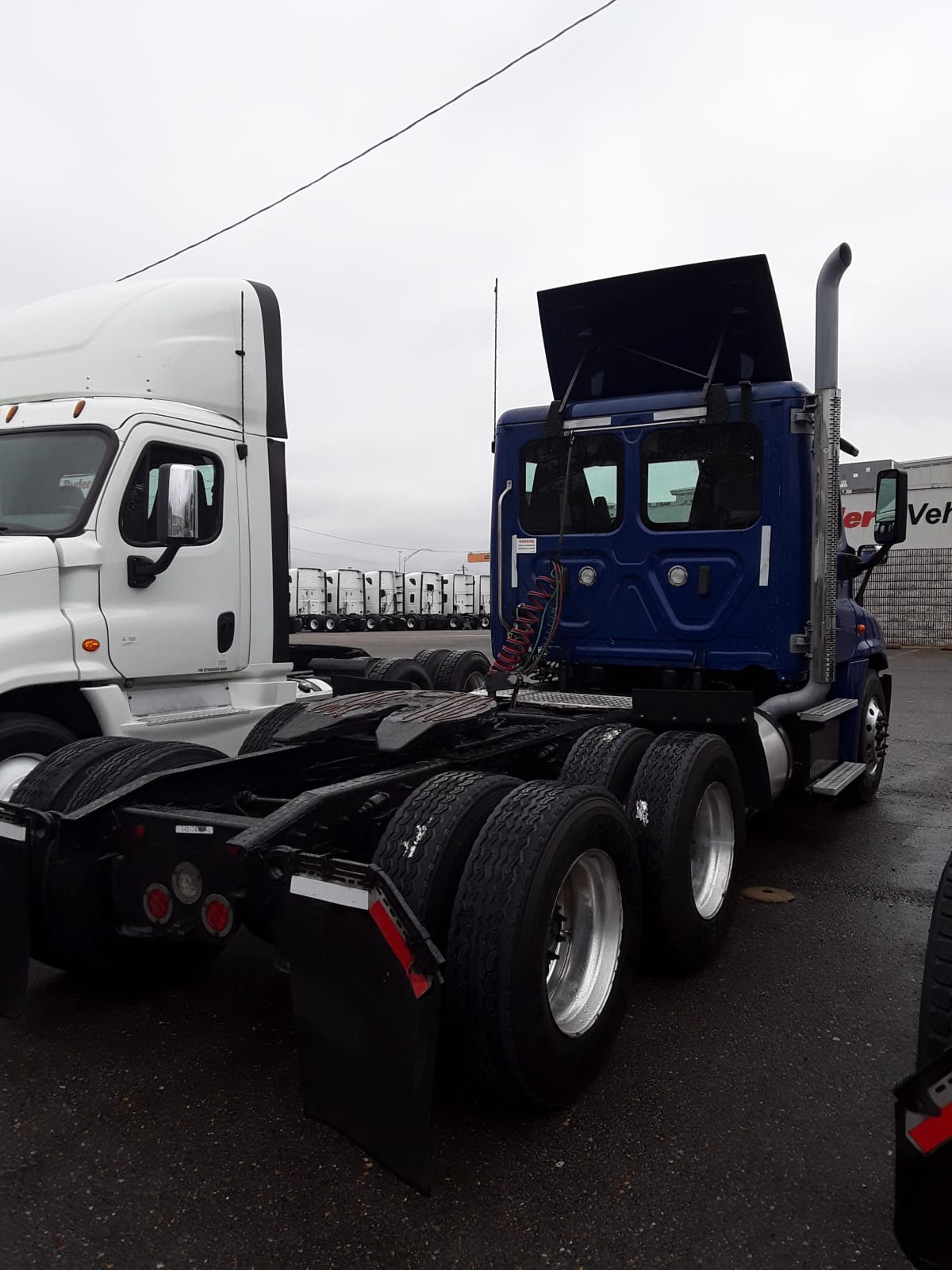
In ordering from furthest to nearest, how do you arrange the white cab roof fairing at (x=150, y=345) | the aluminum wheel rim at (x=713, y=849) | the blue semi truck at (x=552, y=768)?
the white cab roof fairing at (x=150, y=345)
the aluminum wheel rim at (x=713, y=849)
the blue semi truck at (x=552, y=768)

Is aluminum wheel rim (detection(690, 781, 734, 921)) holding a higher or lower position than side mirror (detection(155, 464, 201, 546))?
lower

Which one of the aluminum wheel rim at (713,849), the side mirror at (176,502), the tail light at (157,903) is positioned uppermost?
the side mirror at (176,502)

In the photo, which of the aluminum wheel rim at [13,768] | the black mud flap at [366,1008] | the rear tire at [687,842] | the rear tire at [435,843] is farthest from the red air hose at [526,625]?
the black mud flap at [366,1008]

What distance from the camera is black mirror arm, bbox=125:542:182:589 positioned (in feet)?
17.7

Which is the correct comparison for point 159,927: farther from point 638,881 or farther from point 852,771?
point 852,771

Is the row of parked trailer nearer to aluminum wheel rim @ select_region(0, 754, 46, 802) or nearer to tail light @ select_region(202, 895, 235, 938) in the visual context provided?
aluminum wheel rim @ select_region(0, 754, 46, 802)

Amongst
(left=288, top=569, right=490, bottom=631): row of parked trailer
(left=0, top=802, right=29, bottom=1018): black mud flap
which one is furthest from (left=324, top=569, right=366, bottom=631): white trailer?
(left=0, top=802, right=29, bottom=1018): black mud flap

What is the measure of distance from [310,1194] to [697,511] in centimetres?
432

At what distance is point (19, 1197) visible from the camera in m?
2.53

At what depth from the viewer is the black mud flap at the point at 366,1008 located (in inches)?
90.4

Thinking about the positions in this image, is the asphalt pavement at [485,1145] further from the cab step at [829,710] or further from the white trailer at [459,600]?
the white trailer at [459,600]

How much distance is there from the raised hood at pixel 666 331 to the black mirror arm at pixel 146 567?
9.42ft

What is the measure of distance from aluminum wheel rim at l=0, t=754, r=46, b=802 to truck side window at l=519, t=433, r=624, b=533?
3.33m

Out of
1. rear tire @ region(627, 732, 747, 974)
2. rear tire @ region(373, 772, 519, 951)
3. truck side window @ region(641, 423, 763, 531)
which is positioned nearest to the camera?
rear tire @ region(373, 772, 519, 951)
